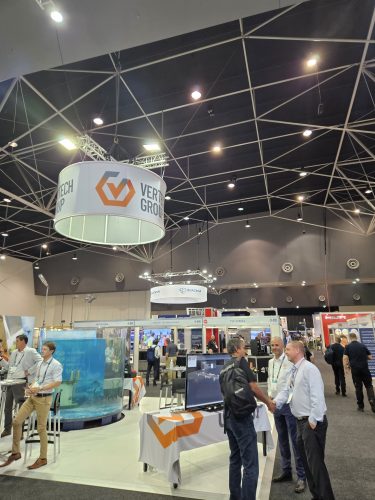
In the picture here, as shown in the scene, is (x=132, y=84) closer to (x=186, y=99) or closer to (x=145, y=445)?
(x=186, y=99)

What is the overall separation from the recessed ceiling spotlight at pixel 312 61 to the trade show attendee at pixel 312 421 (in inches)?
239

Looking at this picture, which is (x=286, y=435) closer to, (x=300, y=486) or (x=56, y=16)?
(x=300, y=486)

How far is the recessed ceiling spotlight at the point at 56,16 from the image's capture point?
224 cm

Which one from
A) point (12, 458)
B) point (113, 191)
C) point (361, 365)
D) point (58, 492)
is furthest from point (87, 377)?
point (361, 365)

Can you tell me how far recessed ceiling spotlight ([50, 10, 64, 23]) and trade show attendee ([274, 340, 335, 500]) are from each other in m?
3.21

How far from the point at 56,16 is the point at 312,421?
3.56 m

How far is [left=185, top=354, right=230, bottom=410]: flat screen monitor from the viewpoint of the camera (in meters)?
3.80

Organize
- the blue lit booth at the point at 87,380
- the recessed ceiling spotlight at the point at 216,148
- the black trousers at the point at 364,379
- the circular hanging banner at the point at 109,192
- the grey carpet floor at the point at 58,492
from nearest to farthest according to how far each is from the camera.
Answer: the circular hanging banner at the point at 109,192 → the grey carpet floor at the point at 58,492 → the blue lit booth at the point at 87,380 → the black trousers at the point at 364,379 → the recessed ceiling spotlight at the point at 216,148

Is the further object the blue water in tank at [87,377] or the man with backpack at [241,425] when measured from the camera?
the blue water in tank at [87,377]

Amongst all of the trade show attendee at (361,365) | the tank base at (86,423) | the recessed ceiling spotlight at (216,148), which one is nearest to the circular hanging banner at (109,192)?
the tank base at (86,423)

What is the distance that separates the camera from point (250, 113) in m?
8.08

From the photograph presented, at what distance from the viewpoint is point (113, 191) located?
2818 mm

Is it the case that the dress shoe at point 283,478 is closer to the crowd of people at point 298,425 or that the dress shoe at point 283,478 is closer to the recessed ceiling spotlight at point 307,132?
the crowd of people at point 298,425

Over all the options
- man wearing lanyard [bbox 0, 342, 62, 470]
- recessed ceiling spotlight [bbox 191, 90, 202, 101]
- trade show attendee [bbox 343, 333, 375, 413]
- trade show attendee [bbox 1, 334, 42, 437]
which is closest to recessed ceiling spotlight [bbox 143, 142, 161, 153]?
recessed ceiling spotlight [bbox 191, 90, 202, 101]
